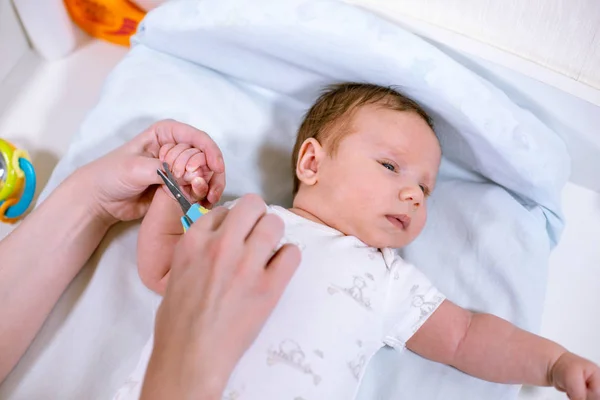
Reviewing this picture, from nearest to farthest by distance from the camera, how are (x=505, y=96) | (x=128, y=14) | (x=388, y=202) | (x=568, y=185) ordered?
1. (x=388, y=202)
2. (x=505, y=96)
3. (x=568, y=185)
4. (x=128, y=14)

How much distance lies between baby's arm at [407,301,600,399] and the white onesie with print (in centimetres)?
4

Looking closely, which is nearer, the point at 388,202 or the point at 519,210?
the point at 388,202

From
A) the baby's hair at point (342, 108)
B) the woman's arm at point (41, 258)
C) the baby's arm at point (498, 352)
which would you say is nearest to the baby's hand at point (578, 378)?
the baby's arm at point (498, 352)

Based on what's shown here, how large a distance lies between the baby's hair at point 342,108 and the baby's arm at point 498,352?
1.08 feet

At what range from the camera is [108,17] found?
4.74 ft

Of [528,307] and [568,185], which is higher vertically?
[568,185]

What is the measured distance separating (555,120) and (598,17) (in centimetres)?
19

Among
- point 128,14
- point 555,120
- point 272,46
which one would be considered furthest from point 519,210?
point 128,14

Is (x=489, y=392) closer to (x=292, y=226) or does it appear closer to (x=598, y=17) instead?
(x=292, y=226)

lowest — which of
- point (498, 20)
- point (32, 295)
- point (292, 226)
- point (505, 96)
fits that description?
point (32, 295)

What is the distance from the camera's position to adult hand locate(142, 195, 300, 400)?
564mm

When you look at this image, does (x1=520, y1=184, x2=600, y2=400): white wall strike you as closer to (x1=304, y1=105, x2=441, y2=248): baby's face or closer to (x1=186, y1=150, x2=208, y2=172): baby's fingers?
(x1=304, y1=105, x2=441, y2=248): baby's face

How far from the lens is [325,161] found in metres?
0.98

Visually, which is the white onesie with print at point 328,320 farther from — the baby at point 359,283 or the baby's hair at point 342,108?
the baby's hair at point 342,108
